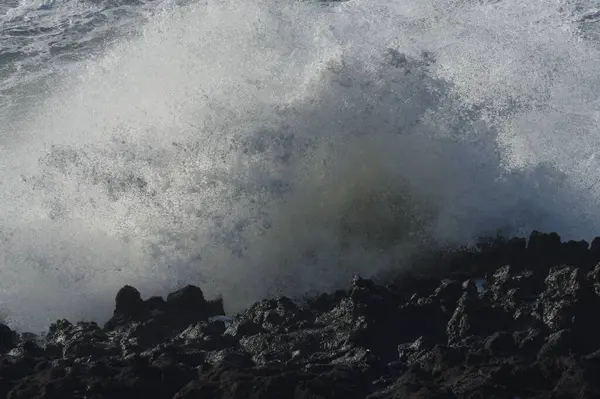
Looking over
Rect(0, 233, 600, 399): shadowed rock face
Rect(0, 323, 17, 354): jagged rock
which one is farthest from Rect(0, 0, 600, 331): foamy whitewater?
Rect(0, 323, 17, 354): jagged rock

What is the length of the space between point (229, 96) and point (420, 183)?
3.60 m

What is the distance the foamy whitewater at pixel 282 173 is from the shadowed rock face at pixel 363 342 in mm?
1493

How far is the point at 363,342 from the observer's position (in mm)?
14250

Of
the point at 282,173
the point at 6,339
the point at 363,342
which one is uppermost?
the point at 282,173

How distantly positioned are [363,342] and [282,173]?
5.24 metres

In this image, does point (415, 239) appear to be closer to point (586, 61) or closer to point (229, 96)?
point (229, 96)

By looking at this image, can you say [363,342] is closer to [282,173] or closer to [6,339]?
[6,339]

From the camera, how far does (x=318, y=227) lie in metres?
18.7

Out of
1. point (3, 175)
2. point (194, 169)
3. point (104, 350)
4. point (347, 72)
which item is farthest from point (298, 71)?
point (104, 350)

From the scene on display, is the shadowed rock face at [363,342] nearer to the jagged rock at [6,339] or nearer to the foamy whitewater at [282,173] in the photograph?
the jagged rock at [6,339]

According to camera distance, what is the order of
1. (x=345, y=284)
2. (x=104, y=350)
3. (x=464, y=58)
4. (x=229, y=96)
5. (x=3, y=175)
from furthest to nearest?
(x=464, y=58)
(x=3, y=175)
(x=229, y=96)
(x=345, y=284)
(x=104, y=350)

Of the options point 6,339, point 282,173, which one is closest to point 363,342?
point 6,339

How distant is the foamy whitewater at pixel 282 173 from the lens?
60.3 feet

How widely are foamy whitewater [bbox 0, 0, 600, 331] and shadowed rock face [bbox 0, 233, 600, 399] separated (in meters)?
1.49
